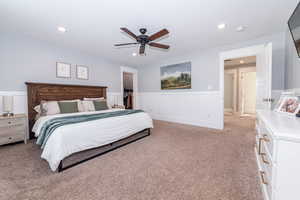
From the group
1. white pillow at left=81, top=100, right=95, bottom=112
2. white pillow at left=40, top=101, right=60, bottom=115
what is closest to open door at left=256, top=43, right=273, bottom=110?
white pillow at left=81, top=100, right=95, bottom=112

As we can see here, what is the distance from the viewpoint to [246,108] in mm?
6129

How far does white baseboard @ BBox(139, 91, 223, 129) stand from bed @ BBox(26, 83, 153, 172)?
5.82ft

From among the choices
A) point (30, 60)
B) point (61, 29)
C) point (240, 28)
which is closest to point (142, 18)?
point (61, 29)

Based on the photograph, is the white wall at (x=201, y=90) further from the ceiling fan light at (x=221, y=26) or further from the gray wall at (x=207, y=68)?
the ceiling fan light at (x=221, y=26)

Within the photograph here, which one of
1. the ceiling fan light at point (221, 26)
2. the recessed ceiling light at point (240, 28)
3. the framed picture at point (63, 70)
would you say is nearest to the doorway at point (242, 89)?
the recessed ceiling light at point (240, 28)

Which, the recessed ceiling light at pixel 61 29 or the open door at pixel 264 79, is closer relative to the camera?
the open door at pixel 264 79

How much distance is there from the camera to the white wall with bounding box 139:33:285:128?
9.82ft

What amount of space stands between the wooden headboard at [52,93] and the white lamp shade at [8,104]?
13.3 inches

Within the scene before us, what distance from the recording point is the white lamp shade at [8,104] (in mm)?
2654

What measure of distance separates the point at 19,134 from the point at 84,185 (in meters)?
2.39

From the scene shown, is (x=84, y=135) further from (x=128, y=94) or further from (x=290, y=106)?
(x=128, y=94)

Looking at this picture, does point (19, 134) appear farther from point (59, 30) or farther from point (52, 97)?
point (59, 30)

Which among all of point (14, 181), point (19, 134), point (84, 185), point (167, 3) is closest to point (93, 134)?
point (84, 185)

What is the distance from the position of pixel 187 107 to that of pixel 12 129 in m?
4.60
